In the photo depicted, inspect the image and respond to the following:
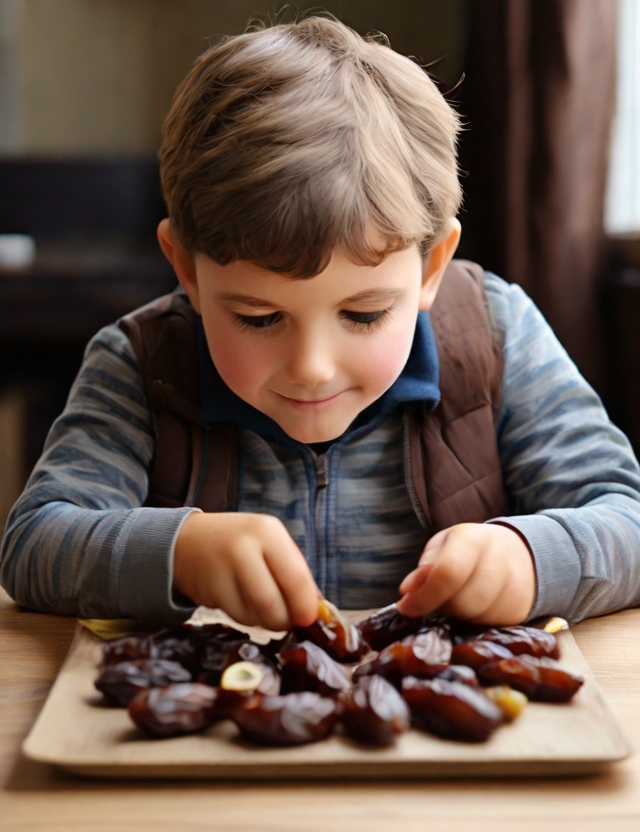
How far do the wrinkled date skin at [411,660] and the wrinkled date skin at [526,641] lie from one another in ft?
0.15

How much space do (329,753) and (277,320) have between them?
1.25 ft

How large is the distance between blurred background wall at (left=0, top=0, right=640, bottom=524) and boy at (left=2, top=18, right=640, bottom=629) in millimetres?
235

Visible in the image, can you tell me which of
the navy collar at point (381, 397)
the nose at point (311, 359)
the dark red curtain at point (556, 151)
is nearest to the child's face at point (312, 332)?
the nose at point (311, 359)

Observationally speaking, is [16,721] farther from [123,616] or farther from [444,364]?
[444,364]

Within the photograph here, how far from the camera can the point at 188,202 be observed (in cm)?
85

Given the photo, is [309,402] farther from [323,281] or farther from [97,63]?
[97,63]

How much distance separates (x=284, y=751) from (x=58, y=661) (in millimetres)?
270

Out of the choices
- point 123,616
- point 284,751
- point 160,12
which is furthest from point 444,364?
point 160,12

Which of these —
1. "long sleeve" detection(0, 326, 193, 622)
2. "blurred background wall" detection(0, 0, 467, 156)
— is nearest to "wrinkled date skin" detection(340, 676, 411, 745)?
"long sleeve" detection(0, 326, 193, 622)

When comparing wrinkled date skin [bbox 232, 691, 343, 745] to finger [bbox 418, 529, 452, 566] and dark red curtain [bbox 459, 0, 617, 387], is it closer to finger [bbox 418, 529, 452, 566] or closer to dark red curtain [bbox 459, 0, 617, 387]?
finger [bbox 418, 529, 452, 566]

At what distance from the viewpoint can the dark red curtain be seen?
2170 mm

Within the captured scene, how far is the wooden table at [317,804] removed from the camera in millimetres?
482

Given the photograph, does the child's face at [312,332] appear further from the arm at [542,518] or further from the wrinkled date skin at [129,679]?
the wrinkled date skin at [129,679]

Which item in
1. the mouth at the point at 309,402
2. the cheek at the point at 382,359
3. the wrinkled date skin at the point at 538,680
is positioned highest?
the cheek at the point at 382,359
